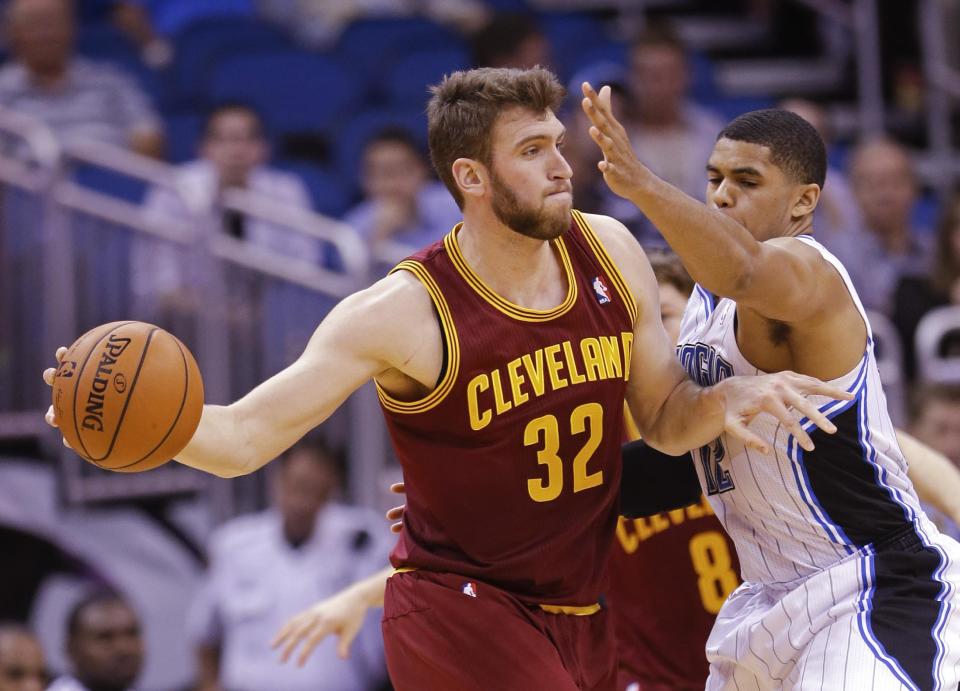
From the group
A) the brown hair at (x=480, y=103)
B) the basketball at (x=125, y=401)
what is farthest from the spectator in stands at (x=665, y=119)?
the basketball at (x=125, y=401)

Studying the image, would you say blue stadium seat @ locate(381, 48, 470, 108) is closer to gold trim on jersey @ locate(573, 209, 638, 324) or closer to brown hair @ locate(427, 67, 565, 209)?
gold trim on jersey @ locate(573, 209, 638, 324)

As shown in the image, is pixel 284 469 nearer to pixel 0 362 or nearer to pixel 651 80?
pixel 0 362

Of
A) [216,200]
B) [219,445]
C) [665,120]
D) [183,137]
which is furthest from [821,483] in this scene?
[183,137]

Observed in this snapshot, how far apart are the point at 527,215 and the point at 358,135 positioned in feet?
17.8

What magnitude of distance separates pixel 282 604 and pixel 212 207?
195 centimetres

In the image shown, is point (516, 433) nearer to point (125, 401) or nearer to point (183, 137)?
point (125, 401)

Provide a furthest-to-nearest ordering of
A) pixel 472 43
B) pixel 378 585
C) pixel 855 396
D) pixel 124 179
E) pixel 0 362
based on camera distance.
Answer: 1. pixel 472 43
2. pixel 124 179
3. pixel 0 362
4. pixel 378 585
5. pixel 855 396

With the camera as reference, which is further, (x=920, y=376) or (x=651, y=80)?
(x=651, y=80)

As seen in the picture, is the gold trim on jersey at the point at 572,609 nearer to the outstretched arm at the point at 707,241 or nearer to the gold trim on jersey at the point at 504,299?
the gold trim on jersey at the point at 504,299

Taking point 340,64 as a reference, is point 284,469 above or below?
below

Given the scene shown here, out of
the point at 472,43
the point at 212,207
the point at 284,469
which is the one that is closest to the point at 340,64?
the point at 472,43

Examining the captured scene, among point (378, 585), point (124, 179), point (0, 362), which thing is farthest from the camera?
point (124, 179)

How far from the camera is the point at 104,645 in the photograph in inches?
268

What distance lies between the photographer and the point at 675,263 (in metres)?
5.04
